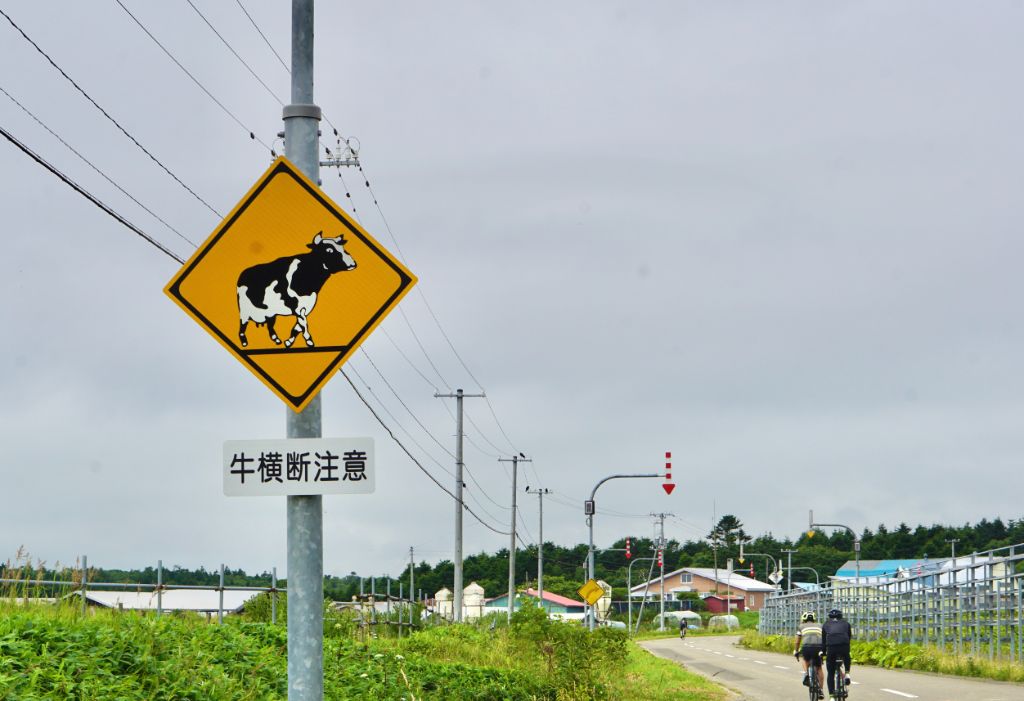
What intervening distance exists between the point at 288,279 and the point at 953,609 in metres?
31.8

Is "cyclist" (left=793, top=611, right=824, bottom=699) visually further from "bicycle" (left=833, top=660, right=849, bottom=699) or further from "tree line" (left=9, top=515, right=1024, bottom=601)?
"tree line" (left=9, top=515, right=1024, bottom=601)

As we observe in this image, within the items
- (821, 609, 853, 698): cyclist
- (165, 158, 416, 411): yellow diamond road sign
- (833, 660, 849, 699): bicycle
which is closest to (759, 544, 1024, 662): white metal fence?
(821, 609, 853, 698): cyclist

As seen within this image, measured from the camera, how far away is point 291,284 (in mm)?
4621

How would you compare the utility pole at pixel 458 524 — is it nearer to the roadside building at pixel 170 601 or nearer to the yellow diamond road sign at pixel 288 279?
the roadside building at pixel 170 601

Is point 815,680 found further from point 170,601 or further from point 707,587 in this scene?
point 707,587

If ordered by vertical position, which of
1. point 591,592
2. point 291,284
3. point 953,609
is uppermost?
point 291,284

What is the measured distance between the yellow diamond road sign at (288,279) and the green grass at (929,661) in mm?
24177

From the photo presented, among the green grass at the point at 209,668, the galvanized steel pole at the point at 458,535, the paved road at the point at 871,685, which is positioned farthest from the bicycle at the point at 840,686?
the galvanized steel pole at the point at 458,535

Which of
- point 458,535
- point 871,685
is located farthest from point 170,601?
point 458,535

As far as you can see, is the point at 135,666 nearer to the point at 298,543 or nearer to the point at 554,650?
the point at 298,543

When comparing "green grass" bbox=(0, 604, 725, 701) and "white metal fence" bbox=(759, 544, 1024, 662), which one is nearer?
"green grass" bbox=(0, 604, 725, 701)

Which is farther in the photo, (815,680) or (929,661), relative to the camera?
(929,661)

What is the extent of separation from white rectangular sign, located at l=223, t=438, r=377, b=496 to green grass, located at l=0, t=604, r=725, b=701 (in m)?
3.84

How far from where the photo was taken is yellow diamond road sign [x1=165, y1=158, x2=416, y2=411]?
15.2 ft
